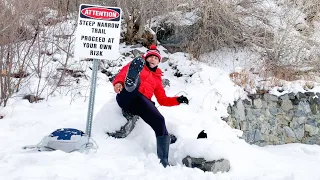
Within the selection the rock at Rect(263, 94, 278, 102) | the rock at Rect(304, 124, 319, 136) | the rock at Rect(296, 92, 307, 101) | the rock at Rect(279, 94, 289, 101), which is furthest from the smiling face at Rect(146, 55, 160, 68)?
the rock at Rect(304, 124, 319, 136)

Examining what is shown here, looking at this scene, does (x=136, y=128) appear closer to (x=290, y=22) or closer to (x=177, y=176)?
(x=177, y=176)

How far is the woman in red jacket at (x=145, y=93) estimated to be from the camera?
363cm

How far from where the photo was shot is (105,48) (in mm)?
3816

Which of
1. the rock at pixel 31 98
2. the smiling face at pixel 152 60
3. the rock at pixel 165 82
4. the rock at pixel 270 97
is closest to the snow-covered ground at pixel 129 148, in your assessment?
the rock at pixel 31 98

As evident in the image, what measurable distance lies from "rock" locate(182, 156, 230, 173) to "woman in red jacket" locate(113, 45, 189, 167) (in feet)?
0.76

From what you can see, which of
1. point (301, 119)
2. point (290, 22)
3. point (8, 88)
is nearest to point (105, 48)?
point (8, 88)

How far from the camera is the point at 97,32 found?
12.4ft

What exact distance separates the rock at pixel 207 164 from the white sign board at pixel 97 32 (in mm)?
1338

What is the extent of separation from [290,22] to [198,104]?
346 cm

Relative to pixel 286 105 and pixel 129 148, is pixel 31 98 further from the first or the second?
pixel 286 105

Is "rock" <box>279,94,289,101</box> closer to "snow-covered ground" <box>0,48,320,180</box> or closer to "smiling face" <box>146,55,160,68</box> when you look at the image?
"snow-covered ground" <box>0,48,320,180</box>

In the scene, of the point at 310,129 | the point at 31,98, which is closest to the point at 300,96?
the point at 310,129

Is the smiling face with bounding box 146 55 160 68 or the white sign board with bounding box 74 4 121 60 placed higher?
the white sign board with bounding box 74 4 121 60

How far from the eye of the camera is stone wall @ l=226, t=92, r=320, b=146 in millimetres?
6961
